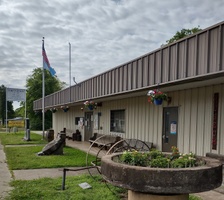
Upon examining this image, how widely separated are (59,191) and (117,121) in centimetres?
817

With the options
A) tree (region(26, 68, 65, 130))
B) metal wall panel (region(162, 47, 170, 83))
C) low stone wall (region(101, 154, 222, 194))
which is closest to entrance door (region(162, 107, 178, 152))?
metal wall panel (region(162, 47, 170, 83))

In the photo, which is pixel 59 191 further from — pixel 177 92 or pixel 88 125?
pixel 88 125

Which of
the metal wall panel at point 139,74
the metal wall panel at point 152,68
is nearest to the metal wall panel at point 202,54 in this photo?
the metal wall panel at point 152,68

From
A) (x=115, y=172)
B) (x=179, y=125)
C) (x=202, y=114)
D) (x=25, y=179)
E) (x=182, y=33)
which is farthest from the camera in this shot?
(x=182, y=33)

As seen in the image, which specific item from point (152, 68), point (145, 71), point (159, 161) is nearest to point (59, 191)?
point (159, 161)

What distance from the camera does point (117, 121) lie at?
46.1 ft

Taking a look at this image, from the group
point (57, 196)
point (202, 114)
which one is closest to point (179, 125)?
point (202, 114)

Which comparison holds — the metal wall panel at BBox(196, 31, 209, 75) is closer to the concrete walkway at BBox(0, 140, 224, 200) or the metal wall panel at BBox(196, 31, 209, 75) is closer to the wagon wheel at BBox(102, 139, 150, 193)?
the wagon wheel at BBox(102, 139, 150, 193)

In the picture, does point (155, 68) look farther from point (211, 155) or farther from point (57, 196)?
point (57, 196)

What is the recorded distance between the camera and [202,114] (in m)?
8.12

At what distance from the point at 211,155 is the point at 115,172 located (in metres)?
4.49

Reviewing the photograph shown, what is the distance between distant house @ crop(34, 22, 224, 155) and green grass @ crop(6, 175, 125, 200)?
3.28m

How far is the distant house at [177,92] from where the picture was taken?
6297 mm

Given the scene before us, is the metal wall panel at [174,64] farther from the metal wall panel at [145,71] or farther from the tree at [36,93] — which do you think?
the tree at [36,93]
